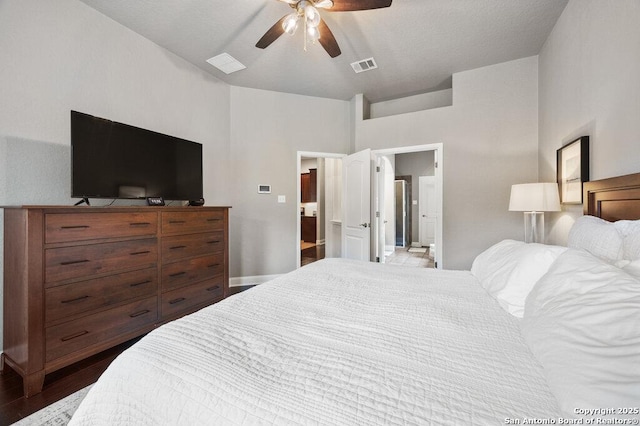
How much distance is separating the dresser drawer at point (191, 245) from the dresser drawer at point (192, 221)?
6 cm

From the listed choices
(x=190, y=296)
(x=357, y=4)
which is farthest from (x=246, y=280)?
(x=357, y=4)

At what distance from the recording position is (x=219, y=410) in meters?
0.64

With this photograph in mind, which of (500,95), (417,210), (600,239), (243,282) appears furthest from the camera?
(417,210)

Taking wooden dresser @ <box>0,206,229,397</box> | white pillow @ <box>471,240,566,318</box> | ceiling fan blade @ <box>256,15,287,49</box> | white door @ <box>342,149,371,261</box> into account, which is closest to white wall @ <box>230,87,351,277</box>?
white door @ <box>342,149,371,261</box>

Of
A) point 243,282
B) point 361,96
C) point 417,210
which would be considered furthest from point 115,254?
point 417,210

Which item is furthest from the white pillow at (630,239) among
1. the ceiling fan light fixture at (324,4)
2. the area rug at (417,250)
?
the area rug at (417,250)

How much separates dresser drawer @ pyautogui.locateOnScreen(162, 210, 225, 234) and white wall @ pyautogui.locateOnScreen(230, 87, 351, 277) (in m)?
0.98

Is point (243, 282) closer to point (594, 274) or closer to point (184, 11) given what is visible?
point (184, 11)

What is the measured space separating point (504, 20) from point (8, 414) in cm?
469

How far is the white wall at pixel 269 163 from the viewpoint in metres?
3.90

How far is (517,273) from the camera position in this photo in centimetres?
125

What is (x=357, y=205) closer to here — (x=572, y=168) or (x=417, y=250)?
(x=572, y=168)

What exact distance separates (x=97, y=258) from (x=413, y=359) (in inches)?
86.7

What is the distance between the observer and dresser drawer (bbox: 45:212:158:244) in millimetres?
1688
